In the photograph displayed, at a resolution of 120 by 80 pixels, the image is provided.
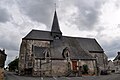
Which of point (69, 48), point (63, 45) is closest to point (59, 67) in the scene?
point (69, 48)

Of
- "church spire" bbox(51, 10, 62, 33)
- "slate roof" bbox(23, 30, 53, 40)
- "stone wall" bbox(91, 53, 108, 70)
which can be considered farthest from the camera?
"stone wall" bbox(91, 53, 108, 70)

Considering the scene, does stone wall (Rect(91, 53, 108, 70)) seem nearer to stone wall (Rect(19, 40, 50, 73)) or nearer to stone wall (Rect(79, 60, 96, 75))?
stone wall (Rect(79, 60, 96, 75))

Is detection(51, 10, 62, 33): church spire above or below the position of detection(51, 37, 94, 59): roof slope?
above

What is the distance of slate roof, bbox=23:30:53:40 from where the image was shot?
106 ft

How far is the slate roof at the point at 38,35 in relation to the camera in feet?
106

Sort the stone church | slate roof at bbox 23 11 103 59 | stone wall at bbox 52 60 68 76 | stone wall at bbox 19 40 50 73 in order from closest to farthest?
1. the stone church
2. stone wall at bbox 52 60 68 76
3. stone wall at bbox 19 40 50 73
4. slate roof at bbox 23 11 103 59

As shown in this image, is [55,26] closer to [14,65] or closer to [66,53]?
[66,53]

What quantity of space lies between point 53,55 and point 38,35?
6410mm

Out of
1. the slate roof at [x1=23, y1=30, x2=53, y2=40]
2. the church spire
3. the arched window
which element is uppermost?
the church spire

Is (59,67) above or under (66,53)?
under

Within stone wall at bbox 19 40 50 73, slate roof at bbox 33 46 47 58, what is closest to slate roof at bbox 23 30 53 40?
stone wall at bbox 19 40 50 73

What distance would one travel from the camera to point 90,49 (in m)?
37.7

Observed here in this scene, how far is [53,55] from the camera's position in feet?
98.5

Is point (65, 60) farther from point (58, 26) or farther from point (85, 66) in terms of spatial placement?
point (58, 26)
